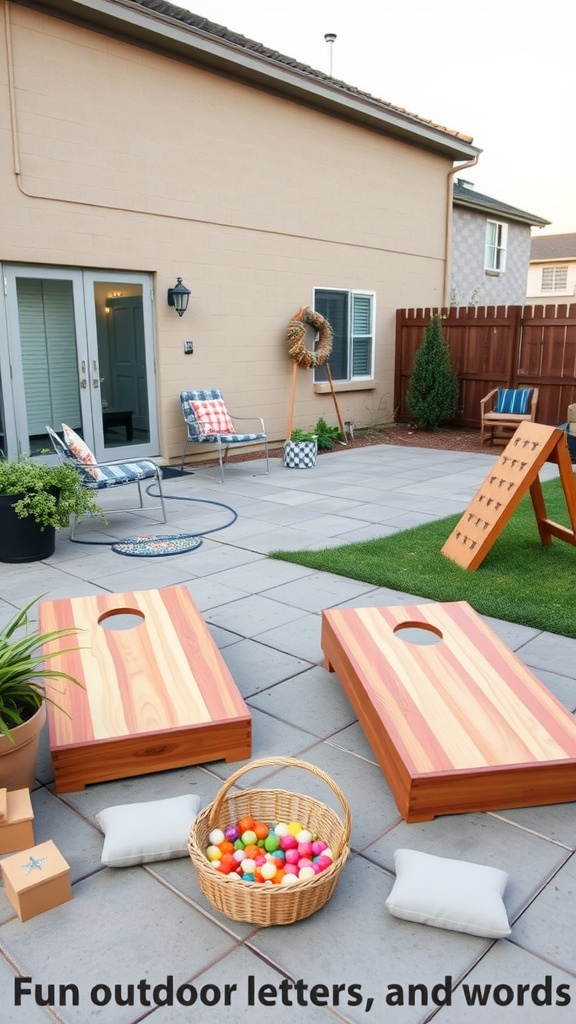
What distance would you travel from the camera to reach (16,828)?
1.86 metres

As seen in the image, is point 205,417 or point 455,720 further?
point 205,417

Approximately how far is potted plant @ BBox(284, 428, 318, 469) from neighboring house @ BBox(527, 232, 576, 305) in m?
18.9

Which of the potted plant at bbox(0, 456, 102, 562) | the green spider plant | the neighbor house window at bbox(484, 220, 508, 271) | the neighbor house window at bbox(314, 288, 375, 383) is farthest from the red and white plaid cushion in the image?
the neighbor house window at bbox(484, 220, 508, 271)

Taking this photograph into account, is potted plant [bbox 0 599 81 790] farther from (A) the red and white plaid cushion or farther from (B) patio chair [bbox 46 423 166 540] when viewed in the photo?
(A) the red and white plaid cushion

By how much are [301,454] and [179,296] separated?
2.07 metres

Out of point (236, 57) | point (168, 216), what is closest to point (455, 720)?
point (168, 216)

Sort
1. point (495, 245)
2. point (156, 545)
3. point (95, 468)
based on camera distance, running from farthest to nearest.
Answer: point (495, 245)
point (95, 468)
point (156, 545)

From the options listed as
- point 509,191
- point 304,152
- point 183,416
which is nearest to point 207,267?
point 183,416

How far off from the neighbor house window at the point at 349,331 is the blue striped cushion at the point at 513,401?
6.71 ft

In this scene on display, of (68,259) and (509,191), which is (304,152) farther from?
(509,191)

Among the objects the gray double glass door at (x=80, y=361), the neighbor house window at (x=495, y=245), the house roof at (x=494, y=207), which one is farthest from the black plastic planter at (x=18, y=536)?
the neighbor house window at (x=495, y=245)

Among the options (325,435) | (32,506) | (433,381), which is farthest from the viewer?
(433,381)

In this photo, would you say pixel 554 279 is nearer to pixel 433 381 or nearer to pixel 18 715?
pixel 433 381

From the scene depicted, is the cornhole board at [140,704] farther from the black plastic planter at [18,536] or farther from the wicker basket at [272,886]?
the black plastic planter at [18,536]
